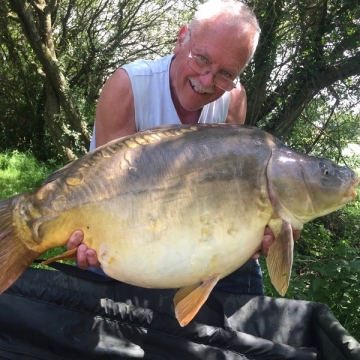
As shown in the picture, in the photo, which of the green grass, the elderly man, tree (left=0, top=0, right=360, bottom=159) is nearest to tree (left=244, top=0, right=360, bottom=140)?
tree (left=0, top=0, right=360, bottom=159)

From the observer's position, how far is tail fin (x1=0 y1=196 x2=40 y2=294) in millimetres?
1136

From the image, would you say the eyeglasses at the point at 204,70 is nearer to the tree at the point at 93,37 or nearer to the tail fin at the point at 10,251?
the tail fin at the point at 10,251

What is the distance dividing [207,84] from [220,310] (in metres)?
0.80

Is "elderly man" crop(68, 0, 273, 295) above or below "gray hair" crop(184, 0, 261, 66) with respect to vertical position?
below

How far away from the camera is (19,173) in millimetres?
5727

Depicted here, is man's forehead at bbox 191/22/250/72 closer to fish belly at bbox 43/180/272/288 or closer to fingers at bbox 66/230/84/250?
fish belly at bbox 43/180/272/288

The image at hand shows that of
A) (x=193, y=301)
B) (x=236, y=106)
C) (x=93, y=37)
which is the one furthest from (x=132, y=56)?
(x=193, y=301)

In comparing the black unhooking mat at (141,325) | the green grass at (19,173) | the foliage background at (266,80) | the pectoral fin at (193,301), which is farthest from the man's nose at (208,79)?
the green grass at (19,173)

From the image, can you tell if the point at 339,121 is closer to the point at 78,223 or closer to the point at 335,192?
the point at 335,192

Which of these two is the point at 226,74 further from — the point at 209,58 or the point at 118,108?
the point at 118,108

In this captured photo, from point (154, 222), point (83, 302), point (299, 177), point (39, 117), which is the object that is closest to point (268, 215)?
point (299, 177)

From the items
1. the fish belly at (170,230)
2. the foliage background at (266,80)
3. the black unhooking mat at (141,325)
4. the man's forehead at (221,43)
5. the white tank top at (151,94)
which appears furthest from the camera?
the foliage background at (266,80)

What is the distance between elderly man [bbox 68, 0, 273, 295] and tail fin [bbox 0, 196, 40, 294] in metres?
0.46

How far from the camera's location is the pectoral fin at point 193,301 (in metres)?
1.16
